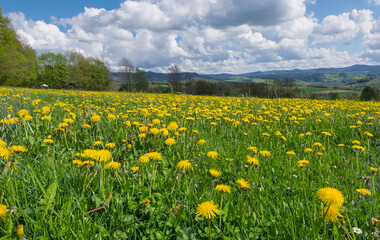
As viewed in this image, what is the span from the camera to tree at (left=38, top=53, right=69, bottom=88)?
48719 mm

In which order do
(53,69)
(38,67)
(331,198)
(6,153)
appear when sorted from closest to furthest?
(331,198), (6,153), (38,67), (53,69)

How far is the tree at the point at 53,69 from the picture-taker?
48719 millimetres

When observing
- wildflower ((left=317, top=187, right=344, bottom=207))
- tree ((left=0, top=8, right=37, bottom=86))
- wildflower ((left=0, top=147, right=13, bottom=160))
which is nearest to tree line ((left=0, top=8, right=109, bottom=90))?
tree ((left=0, top=8, right=37, bottom=86))

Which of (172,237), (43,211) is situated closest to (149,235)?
(172,237)

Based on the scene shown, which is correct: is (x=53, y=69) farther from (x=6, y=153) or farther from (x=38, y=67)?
(x=6, y=153)

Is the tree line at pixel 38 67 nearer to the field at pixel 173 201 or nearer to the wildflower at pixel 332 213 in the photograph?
the field at pixel 173 201

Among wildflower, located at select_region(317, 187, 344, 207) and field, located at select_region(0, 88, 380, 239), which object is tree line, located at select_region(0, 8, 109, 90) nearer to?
field, located at select_region(0, 88, 380, 239)

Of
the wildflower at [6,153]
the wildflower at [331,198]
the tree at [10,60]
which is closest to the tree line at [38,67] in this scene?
the tree at [10,60]

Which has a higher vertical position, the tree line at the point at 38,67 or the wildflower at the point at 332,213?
the tree line at the point at 38,67

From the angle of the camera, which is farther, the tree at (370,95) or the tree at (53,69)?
the tree at (53,69)

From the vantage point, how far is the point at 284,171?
8.62ft

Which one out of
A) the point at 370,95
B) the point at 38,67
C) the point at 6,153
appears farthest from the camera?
the point at 38,67

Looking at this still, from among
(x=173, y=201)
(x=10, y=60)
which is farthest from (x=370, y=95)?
(x=10, y=60)

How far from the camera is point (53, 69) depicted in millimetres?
51719
